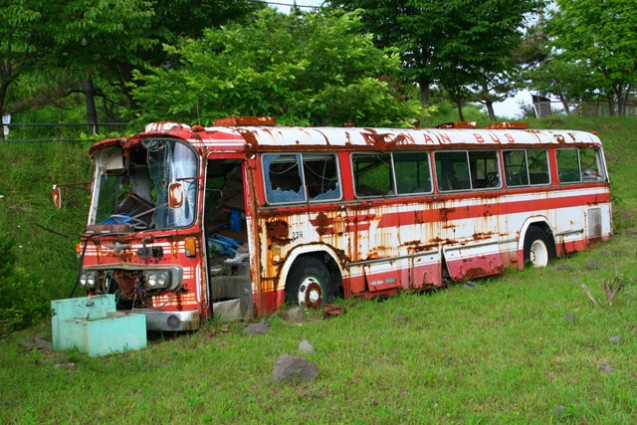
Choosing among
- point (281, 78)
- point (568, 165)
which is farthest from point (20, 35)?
point (568, 165)

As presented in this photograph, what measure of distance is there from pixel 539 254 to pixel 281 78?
5.79 metres

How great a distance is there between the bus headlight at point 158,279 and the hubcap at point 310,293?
1.87 meters

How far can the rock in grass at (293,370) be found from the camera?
6340 mm

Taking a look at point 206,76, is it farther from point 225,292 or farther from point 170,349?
point 170,349

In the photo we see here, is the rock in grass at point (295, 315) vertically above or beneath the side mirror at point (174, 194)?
beneath

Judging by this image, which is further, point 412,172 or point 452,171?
point 452,171

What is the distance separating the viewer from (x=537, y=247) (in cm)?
1356

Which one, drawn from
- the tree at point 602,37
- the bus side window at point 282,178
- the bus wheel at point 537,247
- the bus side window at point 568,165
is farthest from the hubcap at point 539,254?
the tree at point 602,37

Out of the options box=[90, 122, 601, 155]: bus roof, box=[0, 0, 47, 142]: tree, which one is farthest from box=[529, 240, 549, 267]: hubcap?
Result: box=[0, 0, 47, 142]: tree

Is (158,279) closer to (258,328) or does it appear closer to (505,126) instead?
(258,328)

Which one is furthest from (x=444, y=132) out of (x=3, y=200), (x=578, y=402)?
(x=3, y=200)

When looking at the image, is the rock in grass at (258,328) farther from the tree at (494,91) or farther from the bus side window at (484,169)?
the tree at (494,91)

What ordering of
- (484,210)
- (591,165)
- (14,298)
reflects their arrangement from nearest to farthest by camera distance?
(14,298)
(484,210)
(591,165)

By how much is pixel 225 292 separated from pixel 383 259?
2.49 metres
